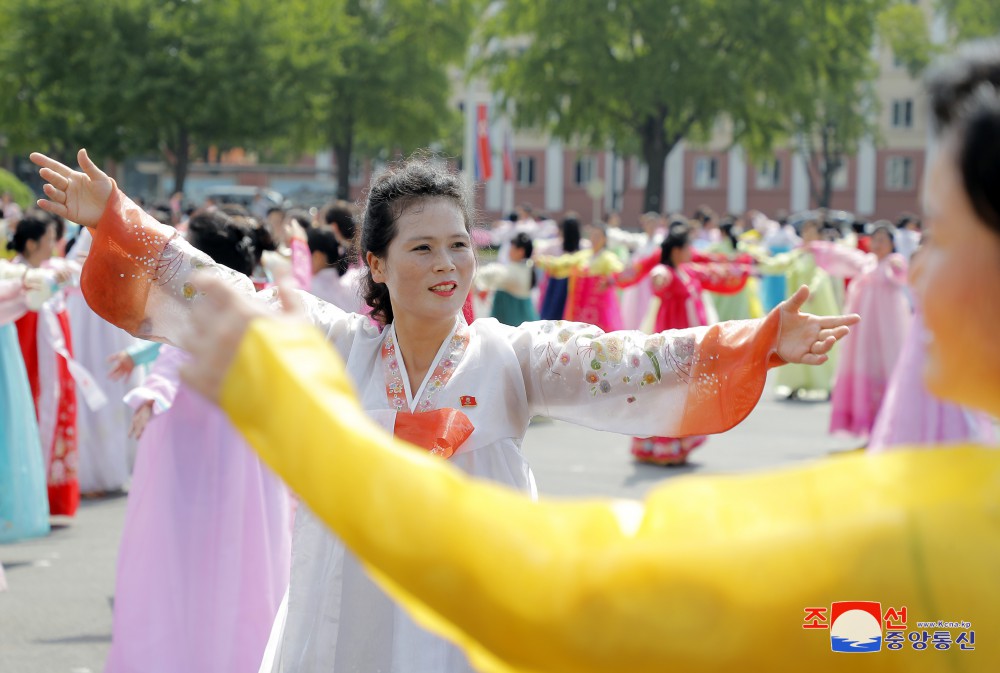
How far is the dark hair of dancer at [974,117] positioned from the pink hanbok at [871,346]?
9.13 metres

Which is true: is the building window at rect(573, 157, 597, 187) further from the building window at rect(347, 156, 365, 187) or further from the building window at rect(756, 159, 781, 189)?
the building window at rect(347, 156, 365, 187)

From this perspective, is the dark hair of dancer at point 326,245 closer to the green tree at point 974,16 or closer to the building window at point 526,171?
the green tree at point 974,16

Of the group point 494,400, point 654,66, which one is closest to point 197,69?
point 654,66

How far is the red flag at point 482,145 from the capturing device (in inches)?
839

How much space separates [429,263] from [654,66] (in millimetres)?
31491

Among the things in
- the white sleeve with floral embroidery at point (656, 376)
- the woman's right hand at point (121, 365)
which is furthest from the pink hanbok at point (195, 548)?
the white sleeve with floral embroidery at point (656, 376)

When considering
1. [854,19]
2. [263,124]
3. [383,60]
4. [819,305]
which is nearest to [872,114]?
[854,19]

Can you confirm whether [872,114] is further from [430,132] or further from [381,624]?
[381,624]

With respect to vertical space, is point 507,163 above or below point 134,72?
below

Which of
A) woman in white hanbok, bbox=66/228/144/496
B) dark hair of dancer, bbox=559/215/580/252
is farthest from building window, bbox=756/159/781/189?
woman in white hanbok, bbox=66/228/144/496

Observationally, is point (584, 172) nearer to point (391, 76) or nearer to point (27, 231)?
point (391, 76)

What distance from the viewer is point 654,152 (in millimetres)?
35469

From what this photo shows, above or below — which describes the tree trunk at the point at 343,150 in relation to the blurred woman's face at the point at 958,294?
above

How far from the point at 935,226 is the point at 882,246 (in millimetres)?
9221
